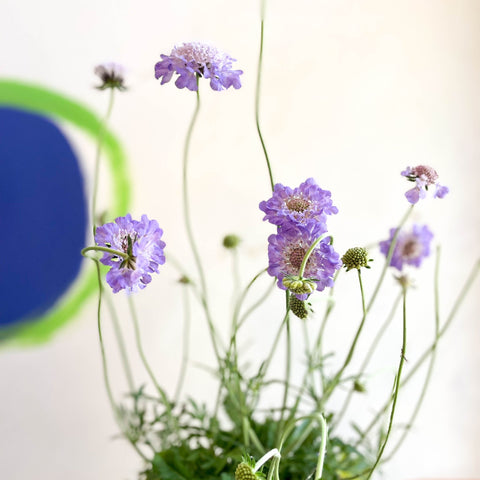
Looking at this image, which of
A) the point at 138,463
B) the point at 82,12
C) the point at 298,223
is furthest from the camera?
the point at 138,463

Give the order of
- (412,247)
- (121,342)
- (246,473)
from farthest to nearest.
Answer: (121,342)
(412,247)
(246,473)

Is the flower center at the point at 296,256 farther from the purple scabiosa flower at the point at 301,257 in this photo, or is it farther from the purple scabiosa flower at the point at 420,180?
the purple scabiosa flower at the point at 420,180

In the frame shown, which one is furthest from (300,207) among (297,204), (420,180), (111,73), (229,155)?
(229,155)

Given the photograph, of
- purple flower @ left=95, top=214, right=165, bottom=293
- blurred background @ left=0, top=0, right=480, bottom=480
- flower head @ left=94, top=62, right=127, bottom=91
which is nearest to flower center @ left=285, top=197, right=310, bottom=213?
purple flower @ left=95, top=214, right=165, bottom=293

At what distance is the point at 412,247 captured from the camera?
72cm

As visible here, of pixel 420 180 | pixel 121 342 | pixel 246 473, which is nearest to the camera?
pixel 246 473

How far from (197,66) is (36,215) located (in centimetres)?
57

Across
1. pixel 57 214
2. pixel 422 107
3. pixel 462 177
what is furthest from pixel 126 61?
pixel 462 177

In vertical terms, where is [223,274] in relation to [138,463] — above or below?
above

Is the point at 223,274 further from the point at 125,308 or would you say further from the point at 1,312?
the point at 1,312

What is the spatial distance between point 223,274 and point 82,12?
1.83 feet

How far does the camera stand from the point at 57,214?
104cm

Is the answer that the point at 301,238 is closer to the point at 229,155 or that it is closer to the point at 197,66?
the point at 197,66

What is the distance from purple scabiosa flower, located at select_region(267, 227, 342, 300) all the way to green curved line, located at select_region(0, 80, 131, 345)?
595 mm
